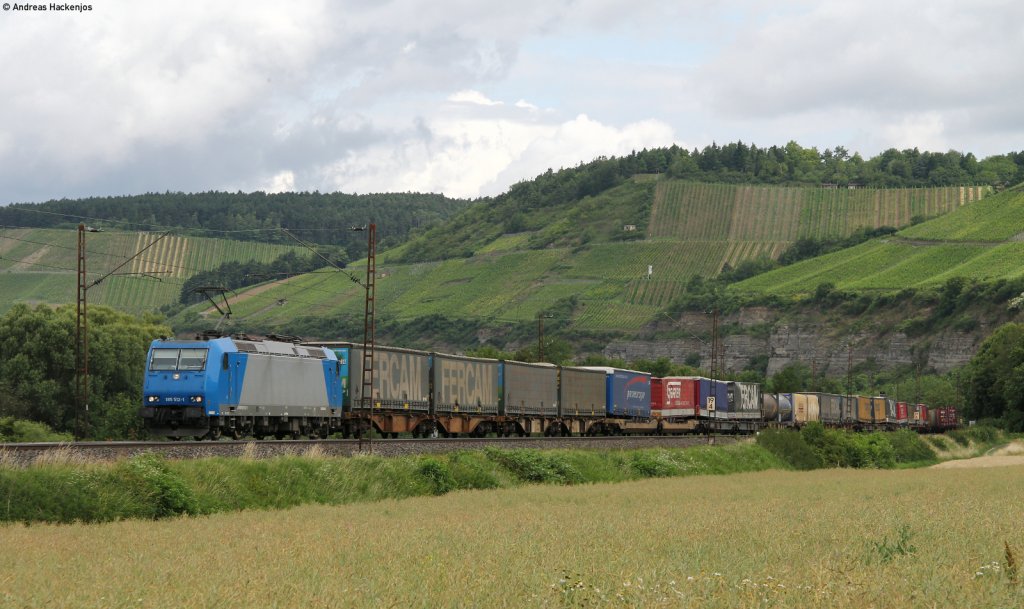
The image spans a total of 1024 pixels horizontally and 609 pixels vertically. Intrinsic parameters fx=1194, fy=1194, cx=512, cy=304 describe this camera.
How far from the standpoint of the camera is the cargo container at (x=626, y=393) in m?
69.6

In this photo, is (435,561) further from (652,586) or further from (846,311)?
(846,311)

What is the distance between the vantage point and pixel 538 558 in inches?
570

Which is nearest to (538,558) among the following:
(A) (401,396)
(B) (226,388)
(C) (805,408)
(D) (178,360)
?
→ (B) (226,388)

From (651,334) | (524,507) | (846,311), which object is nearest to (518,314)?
(651,334)

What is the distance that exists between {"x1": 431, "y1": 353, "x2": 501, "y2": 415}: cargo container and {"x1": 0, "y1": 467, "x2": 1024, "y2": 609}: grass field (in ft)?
80.4

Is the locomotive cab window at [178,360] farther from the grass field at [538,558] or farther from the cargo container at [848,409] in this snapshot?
the cargo container at [848,409]

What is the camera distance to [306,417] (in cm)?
4284

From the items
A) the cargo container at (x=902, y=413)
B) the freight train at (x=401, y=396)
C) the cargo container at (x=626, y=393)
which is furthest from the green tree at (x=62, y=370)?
the cargo container at (x=902, y=413)

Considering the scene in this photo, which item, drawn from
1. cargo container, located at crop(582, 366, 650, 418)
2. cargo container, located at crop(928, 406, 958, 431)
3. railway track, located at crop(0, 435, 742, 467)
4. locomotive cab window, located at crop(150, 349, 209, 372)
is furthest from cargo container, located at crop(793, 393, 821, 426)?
locomotive cab window, located at crop(150, 349, 209, 372)

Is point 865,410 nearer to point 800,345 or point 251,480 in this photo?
point 800,345

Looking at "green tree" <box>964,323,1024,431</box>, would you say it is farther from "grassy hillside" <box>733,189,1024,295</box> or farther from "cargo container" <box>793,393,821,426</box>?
"grassy hillside" <box>733,189,1024,295</box>

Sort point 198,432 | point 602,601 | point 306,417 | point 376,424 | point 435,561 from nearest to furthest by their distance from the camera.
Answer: point 602,601 → point 435,561 → point 198,432 → point 306,417 → point 376,424

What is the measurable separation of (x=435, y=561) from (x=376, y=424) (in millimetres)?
33199

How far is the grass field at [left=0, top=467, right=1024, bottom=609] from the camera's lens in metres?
10.8
